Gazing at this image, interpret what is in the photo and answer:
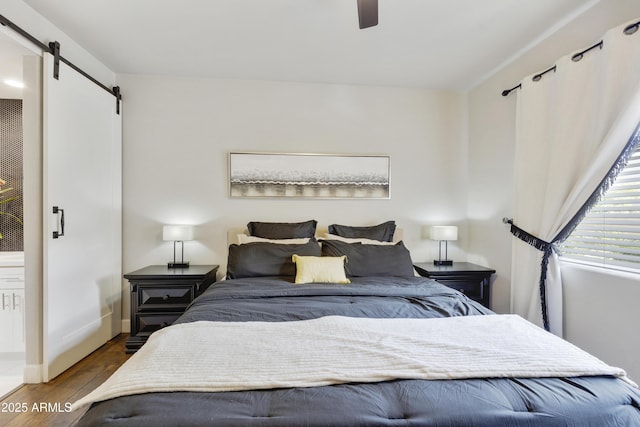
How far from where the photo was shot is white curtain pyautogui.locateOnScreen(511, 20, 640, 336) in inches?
73.9

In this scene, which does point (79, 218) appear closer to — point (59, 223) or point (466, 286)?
point (59, 223)

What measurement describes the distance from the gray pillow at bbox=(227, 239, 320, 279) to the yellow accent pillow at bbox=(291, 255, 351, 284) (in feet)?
0.48

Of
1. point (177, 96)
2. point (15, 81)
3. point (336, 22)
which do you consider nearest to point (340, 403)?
point (336, 22)

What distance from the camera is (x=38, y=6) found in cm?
219

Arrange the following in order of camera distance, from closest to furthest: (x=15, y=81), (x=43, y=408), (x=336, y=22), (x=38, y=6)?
(x=43, y=408) < (x=38, y=6) < (x=336, y=22) < (x=15, y=81)

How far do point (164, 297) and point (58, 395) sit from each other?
94 cm

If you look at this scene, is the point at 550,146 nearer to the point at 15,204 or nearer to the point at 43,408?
the point at 43,408

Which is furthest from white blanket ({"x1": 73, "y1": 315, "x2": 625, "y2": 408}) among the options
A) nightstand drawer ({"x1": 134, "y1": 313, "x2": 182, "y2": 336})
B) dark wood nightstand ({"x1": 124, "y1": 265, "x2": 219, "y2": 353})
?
nightstand drawer ({"x1": 134, "y1": 313, "x2": 182, "y2": 336})

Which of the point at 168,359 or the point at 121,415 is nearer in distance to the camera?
the point at 121,415

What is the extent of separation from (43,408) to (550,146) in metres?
3.97

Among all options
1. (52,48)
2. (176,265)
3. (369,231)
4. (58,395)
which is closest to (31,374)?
(58,395)

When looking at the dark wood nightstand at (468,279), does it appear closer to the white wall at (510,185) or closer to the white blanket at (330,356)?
the white wall at (510,185)

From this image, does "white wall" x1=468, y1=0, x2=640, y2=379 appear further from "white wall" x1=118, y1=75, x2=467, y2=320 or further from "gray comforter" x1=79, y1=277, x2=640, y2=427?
"gray comforter" x1=79, y1=277, x2=640, y2=427

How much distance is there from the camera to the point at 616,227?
2.01 meters
